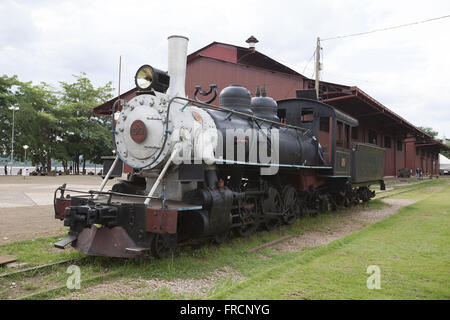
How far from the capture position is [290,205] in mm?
8570

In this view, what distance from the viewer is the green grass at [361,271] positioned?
13.0 ft

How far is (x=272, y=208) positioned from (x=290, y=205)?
3.18 feet

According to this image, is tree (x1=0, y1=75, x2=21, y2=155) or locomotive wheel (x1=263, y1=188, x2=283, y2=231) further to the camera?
tree (x1=0, y1=75, x2=21, y2=155)

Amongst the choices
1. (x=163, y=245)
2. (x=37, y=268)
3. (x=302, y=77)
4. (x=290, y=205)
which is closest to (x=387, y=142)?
(x=302, y=77)

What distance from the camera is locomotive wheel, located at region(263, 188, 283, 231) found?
7.58 metres

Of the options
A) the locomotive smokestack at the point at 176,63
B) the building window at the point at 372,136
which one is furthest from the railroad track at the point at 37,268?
the building window at the point at 372,136

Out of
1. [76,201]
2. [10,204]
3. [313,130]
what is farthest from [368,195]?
[10,204]

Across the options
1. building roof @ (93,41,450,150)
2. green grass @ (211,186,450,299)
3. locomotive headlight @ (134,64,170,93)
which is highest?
building roof @ (93,41,450,150)

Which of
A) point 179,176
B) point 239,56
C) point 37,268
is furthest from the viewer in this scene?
point 239,56

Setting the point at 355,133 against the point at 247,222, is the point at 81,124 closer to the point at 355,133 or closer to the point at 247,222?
the point at 355,133

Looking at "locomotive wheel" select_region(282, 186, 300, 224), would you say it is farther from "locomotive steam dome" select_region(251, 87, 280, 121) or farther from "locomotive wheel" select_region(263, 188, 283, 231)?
"locomotive steam dome" select_region(251, 87, 280, 121)

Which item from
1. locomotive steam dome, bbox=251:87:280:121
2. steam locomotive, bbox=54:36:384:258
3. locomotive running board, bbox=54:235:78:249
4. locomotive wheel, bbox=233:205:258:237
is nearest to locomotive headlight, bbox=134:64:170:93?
steam locomotive, bbox=54:36:384:258

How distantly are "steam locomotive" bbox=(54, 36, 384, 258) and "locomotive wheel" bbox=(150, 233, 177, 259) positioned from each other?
0.01m
